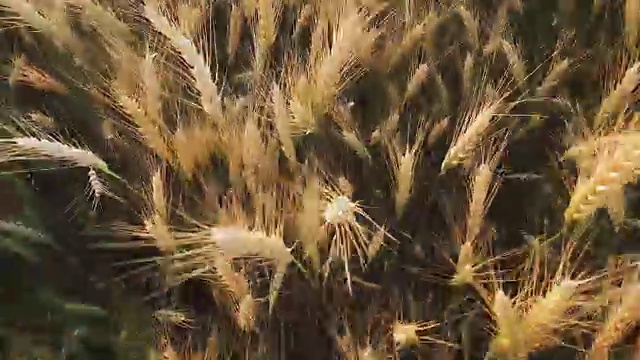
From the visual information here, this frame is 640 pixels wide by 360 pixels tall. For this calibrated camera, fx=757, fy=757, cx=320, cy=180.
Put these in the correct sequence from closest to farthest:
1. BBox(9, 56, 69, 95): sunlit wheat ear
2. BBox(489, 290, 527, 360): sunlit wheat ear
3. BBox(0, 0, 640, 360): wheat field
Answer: BBox(489, 290, 527, 360): sunlit wheat ear
BBox(0, 0, 640, 360): wheat field
BBox(9, 56, 69, 95): sunlit wheat ear

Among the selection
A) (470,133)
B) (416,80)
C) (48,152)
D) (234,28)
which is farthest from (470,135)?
(48,152)

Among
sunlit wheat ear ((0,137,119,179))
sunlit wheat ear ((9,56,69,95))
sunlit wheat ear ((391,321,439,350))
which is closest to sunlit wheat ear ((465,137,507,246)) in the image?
sunlit wheat ear ((391,321,439,350))

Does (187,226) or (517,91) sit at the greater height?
(517,91)

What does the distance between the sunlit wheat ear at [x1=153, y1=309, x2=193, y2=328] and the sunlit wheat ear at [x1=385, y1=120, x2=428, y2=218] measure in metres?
0.26

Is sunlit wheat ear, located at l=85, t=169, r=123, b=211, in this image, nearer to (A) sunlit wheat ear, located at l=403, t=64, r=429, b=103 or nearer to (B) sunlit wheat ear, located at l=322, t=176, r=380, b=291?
(B) sunlit wheat ear, located at l=322, t=176, r=380, b=291

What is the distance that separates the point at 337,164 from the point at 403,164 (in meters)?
0.11

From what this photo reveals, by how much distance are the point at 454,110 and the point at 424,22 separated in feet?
0.37

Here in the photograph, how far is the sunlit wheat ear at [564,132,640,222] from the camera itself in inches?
27.7

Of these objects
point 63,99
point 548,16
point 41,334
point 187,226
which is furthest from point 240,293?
point 548,16

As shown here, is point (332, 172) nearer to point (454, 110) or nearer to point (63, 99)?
point (454, 110)

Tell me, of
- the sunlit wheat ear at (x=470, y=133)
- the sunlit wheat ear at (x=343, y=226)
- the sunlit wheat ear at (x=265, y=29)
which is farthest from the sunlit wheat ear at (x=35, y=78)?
the sunlit wheat ear at (x=470, y=133)

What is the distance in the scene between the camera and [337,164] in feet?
2.88

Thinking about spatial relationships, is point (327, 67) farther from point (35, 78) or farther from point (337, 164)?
point (35, 78)

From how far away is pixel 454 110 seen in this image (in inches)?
35.9
